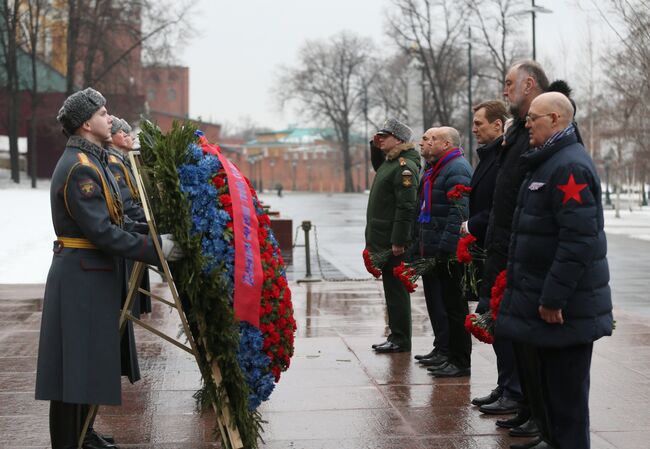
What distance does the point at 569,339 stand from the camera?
4867 millimetres

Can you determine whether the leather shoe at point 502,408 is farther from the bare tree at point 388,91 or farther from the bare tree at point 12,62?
the bare tree at point 388,91

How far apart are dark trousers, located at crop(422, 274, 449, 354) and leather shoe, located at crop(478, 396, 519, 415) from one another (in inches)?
61.0

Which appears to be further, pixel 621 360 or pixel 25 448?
pixel 621 360

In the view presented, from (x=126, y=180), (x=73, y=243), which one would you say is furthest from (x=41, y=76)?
(x=73, y=243)

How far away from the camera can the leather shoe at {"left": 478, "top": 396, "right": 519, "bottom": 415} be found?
21.2 feet

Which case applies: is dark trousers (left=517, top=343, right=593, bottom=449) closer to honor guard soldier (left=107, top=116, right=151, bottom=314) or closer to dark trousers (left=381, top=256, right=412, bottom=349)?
honor guard soldier (left=107, top=116, right=151, bottom=314)

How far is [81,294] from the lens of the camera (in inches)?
203

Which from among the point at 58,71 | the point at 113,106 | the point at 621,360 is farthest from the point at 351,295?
the point at 58,71

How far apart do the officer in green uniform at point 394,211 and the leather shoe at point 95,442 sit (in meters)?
3.43

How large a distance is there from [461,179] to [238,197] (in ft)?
9.48

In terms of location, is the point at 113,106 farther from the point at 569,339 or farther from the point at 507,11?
the point at 569,339

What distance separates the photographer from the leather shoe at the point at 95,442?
5664 mm

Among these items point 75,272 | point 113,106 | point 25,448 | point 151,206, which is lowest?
point 25,448

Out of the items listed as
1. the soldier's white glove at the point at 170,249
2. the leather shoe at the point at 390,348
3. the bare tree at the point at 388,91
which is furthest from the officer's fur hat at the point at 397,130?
the bare tree at the point at 388,91
